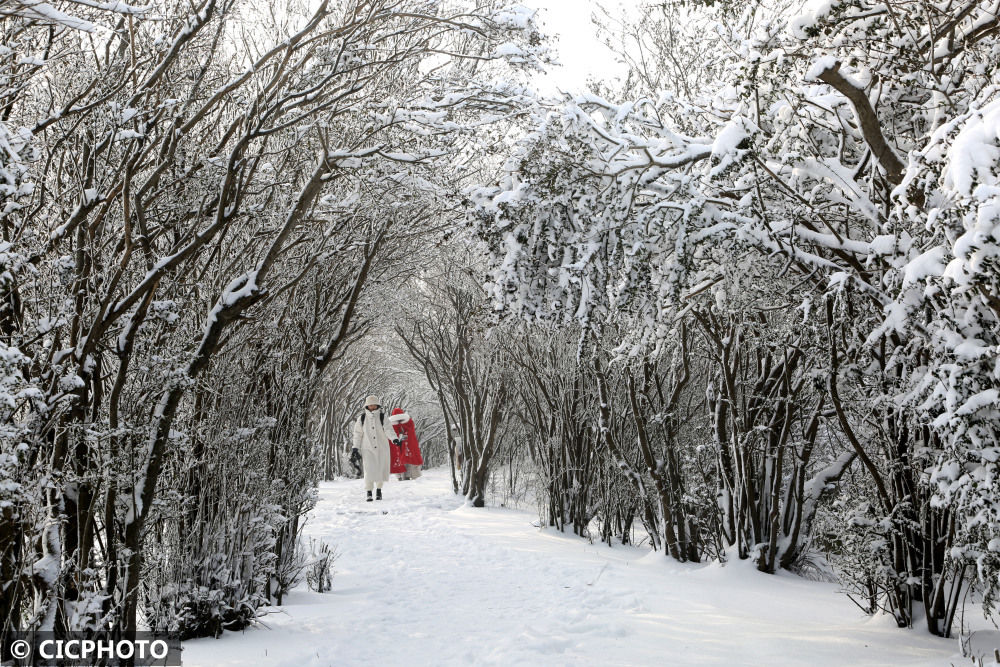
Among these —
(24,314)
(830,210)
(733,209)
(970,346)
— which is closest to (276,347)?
(24,314)

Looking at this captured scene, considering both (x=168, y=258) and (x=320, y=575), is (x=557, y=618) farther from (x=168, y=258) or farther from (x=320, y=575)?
(x=168, y=258)

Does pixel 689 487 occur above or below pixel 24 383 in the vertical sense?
below

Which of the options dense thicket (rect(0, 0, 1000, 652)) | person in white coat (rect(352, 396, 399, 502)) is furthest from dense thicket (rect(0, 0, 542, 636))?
person in white coat (rect(352, 396, 399, 502))

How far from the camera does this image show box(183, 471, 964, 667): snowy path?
4.02 m

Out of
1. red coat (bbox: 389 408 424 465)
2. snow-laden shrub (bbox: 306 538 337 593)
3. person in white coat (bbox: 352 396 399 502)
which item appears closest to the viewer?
snow-laden shrub (bbox: 306 538 337 593)

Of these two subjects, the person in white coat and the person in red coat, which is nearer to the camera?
the person in white coat

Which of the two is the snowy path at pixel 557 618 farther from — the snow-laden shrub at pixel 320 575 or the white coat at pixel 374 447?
the white coat at pixel 374 447

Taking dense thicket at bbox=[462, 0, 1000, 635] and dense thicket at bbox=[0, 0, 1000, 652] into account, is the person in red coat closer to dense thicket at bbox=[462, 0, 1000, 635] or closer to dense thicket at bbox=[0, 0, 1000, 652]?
dense thicket at bbox=[0, 0, 1000, 652]

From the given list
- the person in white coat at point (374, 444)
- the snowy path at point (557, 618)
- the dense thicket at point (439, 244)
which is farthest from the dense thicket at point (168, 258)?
the person in white coat at point (374, 444)

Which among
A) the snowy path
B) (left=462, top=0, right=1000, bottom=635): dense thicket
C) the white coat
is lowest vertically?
the snowy path

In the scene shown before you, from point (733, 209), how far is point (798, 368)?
2.54 m

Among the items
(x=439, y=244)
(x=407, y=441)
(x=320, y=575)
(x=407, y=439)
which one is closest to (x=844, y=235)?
(x=439, y=244)

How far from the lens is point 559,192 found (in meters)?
3.82

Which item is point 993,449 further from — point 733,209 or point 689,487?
point 689,487
